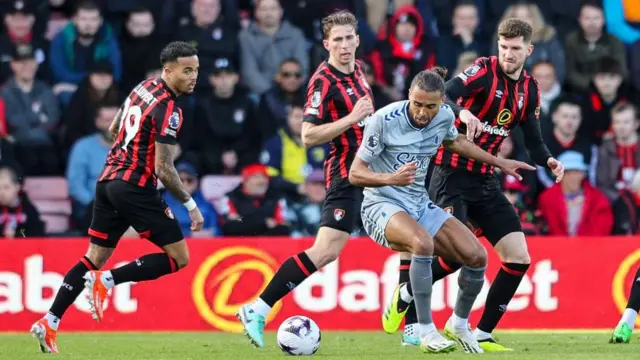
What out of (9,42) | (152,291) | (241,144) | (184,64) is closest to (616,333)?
(184,64)

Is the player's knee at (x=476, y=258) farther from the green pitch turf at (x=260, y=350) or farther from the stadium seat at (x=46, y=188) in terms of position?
the stadium seat at (x=46, y=188)

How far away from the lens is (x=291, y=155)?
15.8 meters

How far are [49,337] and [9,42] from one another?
6911mm

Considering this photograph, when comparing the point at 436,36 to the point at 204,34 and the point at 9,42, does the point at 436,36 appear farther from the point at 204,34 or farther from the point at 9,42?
the point at 9,42

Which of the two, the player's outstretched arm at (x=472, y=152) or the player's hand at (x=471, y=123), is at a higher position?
the player's hand at (x=471, y=123)

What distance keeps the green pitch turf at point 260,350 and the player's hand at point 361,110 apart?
1.79m

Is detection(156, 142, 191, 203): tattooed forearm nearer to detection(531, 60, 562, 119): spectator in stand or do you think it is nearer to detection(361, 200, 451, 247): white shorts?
detection(361, 200, 451, 247): white shorts

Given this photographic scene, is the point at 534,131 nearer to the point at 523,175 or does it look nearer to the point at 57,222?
the point at 523,175

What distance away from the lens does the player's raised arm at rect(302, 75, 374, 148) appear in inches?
396

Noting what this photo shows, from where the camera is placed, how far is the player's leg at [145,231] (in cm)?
1053

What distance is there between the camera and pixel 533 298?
14031 millimetres

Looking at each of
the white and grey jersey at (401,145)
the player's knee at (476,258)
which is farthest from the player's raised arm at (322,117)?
the player's knee at (476,258)

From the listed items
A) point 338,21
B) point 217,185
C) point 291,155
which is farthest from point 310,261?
point 291,155

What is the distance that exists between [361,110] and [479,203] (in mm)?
1345
